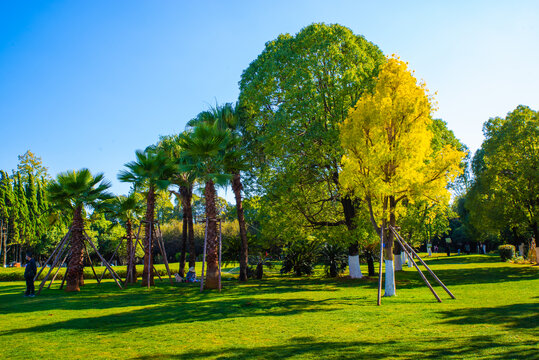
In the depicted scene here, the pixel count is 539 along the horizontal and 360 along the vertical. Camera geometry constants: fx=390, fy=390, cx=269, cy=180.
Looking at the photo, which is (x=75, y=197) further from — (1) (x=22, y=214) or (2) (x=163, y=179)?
(1) (x=22, y=214)

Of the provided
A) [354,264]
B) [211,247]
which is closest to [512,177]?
[354,264]

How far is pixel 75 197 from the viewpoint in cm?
2147

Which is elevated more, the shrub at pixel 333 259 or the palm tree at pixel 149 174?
the palm tree at pixel 149 174

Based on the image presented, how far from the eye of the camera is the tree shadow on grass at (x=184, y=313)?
10.6 m

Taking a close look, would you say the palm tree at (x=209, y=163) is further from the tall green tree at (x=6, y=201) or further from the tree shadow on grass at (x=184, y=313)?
the tall green tree at (x=6, y=201)

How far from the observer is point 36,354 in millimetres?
7832

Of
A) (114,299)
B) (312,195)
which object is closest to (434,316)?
(114,299)

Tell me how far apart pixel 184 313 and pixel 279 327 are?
4.03m

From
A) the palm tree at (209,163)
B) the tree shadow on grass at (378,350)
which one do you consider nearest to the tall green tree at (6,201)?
the palm tree at (209,163)

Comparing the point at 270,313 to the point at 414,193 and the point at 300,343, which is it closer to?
the point at 300,343

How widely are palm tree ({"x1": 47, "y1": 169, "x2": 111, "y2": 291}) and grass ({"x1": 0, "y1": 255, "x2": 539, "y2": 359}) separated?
4.49 metres

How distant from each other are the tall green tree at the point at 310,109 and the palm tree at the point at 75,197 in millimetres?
10032

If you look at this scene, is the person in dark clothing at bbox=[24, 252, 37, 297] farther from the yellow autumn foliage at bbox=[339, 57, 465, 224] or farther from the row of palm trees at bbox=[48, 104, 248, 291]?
the yellow autumn foliage at bbox=[339, 57, 465, 224]

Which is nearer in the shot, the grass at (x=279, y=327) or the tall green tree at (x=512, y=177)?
the grass at (x=279, y=327)
